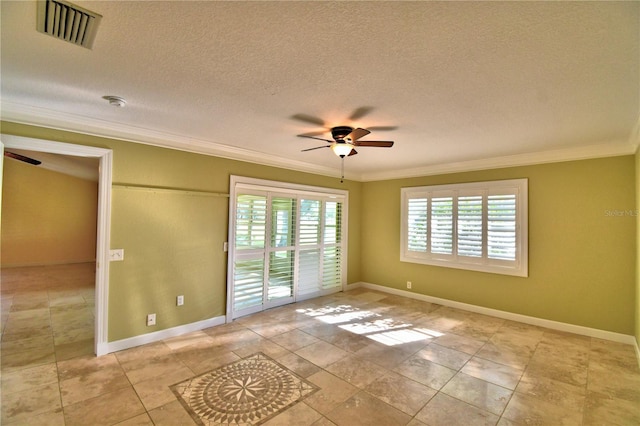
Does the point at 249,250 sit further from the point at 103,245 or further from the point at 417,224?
the point at 417,224

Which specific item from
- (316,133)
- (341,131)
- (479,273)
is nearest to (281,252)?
(316,133)

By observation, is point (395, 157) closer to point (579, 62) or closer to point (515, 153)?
point (515, 153)

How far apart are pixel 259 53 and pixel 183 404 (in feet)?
8.93

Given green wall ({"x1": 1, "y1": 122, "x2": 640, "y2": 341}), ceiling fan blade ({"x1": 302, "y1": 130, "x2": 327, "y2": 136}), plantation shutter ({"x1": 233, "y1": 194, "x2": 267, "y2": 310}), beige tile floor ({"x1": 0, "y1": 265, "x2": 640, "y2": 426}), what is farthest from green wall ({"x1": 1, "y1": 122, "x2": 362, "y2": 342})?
ceiling fan blade ({"x1": 302, "y1": 130, "x2": 327, "y2": 136})

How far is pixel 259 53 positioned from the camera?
1.73m

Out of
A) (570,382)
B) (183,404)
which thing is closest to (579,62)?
(570,382)

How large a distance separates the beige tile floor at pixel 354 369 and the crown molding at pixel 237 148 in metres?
2.43

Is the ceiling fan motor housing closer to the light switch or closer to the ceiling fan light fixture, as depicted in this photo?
the ceiling fan light fixture

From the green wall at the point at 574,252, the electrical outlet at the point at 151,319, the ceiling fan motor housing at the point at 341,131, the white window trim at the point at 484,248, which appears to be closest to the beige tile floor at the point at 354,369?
the electrical outlet at the point at 151,319

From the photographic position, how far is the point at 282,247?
4871 millimetres

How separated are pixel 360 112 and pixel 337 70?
78 centimetres

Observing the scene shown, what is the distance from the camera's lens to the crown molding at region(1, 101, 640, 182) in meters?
2.75

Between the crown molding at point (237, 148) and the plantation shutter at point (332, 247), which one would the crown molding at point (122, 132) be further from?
the plantation shutter at point (332, 247)

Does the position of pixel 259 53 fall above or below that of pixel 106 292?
above
